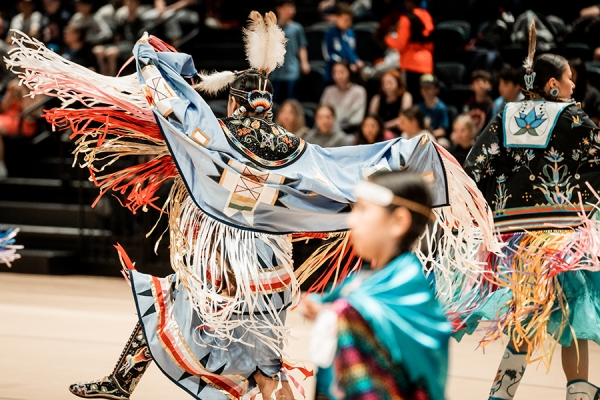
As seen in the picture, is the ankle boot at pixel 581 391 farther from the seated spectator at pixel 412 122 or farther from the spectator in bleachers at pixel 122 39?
the spectator in bleachers at pixel 122 39

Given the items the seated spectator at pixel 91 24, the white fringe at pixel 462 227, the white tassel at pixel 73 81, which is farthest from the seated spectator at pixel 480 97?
the seated spectator at pixel 91 24

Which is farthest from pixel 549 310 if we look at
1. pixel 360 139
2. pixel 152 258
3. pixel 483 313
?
pixel 152 258

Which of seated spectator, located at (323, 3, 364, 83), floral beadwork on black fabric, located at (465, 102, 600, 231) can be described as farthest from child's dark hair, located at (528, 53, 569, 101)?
seated spectator, located at (323, 3, 364, 83)

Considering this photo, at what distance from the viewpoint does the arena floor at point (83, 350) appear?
4.56 m

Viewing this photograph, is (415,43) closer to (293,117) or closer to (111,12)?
(293,117)

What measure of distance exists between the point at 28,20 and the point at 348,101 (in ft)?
14.0

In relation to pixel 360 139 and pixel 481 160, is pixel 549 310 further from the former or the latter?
pixel 360 139

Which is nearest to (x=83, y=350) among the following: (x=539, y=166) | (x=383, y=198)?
(x=539, y=166)

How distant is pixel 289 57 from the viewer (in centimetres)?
864

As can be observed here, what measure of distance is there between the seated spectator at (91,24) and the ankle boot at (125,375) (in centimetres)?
661

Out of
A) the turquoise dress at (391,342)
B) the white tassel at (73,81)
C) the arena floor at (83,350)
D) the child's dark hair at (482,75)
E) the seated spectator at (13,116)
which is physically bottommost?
the arena floor at (83,350)

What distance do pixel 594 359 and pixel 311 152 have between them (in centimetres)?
255

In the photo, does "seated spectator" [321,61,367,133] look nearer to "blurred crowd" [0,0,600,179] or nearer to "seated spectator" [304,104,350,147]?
"blurred crowd" [0,0,600,179]

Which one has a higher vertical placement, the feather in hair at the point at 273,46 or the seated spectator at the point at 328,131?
the feather in hair at the point at 273,46
